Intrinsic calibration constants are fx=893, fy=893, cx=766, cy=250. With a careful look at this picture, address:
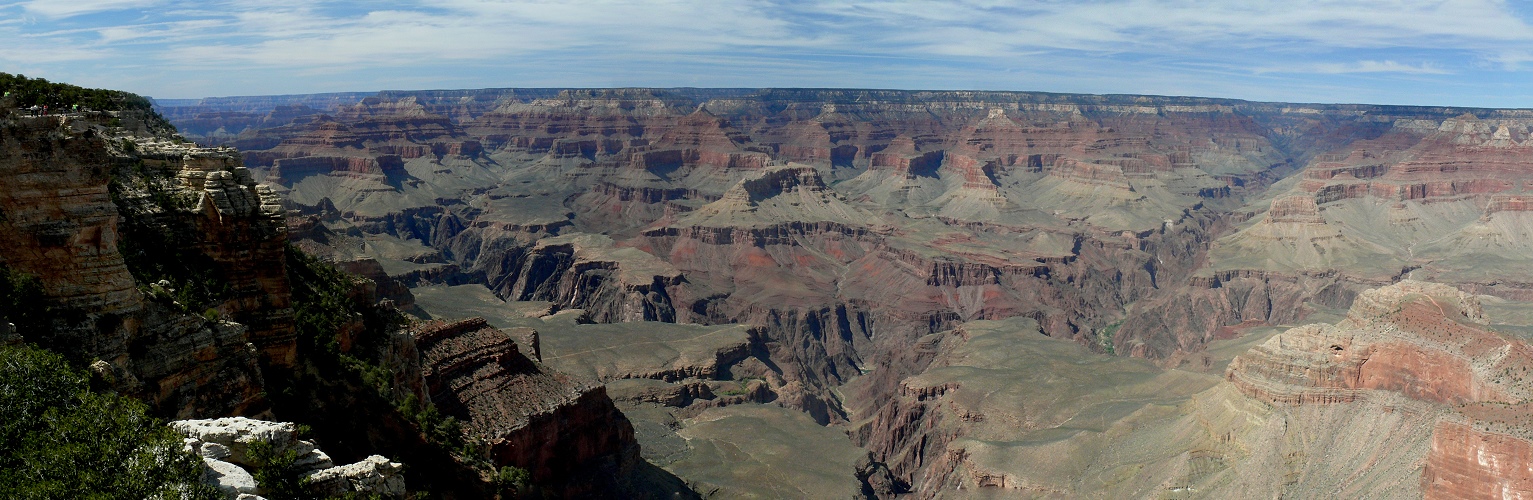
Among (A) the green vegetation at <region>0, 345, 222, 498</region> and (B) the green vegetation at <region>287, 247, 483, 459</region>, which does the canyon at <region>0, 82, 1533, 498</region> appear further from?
(A) the green vegetation at <region>0, 345, 222, 498</region>

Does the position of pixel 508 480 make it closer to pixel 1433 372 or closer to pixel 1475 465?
pixel 1475 465

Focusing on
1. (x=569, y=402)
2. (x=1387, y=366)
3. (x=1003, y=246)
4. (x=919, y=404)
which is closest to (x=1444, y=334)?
(x=1387, y=366)

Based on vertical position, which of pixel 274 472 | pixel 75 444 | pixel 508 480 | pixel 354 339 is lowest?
pixel 508 480

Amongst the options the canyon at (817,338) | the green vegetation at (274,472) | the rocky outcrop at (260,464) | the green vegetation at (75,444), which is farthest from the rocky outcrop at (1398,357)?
the green vegetation at (75,444)

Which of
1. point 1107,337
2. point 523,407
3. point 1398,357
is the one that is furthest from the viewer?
point 1107,337

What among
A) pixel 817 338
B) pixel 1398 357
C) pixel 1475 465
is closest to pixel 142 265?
pixel 1475 465

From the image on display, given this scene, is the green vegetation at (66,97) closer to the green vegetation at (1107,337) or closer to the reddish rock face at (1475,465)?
the reddish rock face at (1475,465)

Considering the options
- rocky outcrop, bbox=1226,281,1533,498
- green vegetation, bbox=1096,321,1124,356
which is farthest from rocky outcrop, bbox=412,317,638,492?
green vegetation, bbox=1096,321,1124,356
